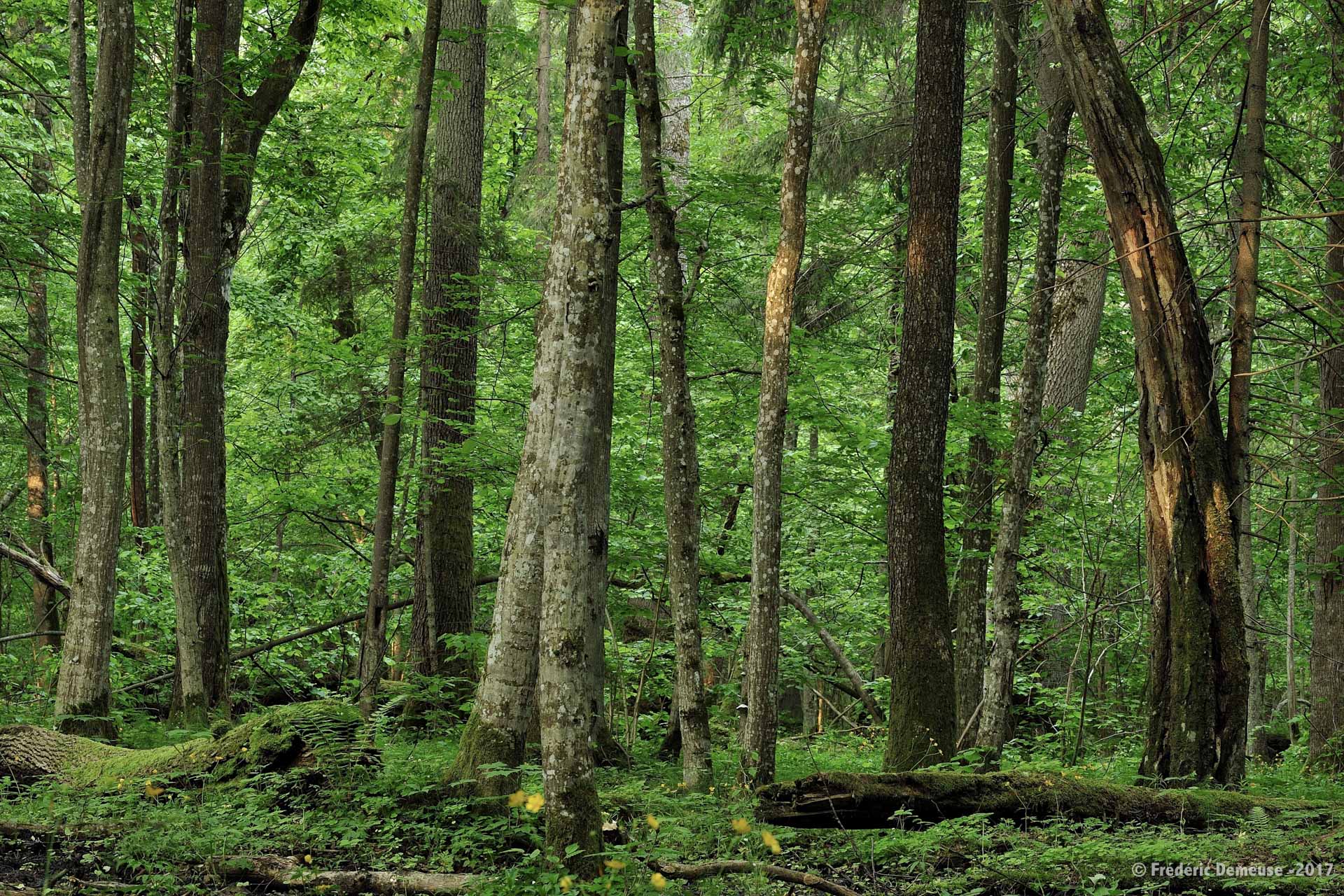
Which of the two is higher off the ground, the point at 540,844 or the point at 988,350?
the point at 988,350

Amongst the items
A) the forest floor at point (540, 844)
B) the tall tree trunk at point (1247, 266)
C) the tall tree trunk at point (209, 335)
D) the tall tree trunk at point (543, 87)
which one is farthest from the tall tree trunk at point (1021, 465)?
the tall tree trunk at point (543, 87)

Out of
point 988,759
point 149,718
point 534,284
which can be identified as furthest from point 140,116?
point 988,759

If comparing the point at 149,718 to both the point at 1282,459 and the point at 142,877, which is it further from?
the point at 1282,459

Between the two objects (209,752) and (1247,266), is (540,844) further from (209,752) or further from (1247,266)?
(1247,266)

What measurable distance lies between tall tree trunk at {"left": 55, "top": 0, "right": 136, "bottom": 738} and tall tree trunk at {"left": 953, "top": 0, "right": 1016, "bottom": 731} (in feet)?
25.8

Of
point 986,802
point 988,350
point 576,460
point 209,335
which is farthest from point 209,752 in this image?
point 988,350

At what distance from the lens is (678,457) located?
27.0ft

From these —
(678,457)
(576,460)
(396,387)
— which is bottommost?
(576,460)

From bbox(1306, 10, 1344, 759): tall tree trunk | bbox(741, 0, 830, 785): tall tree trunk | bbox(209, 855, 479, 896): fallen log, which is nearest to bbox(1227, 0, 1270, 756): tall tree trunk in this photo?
bbox(741, 0, 830, 785): tall tree trunk

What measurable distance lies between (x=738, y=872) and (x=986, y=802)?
173 cm

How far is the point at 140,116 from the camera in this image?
42.4ft

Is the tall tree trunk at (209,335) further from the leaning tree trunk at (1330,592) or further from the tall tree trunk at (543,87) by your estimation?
the leaning tree trunk at (1330,592)

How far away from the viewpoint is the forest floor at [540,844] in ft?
14.9

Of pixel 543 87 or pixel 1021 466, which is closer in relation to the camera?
pixel 1021 466
